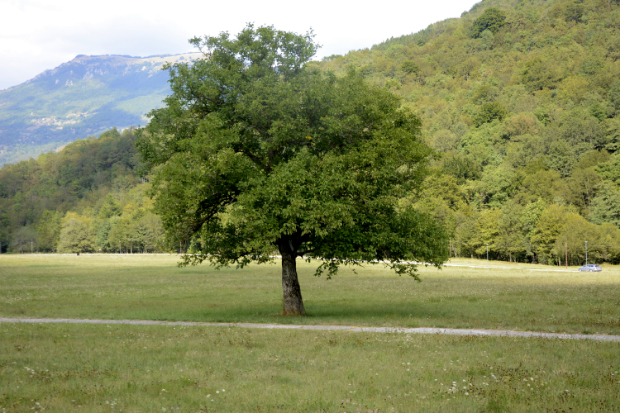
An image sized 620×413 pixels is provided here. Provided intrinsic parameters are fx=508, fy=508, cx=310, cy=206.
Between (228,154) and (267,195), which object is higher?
(228,154)

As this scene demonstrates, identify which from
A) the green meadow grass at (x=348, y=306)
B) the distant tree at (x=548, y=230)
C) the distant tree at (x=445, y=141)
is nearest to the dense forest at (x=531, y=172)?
the distant tree at (x=548, y=230)

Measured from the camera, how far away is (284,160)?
990 inches

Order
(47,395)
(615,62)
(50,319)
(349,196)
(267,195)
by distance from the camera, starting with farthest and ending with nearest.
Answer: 1. (615,62)
2. (50,319)
3. (349,196)
4. (267,195)
5. (47,395)

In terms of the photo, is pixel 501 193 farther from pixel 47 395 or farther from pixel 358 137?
pixel 47 395

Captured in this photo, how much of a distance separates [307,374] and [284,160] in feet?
46.9

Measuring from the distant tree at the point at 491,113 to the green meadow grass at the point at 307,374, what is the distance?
566ft

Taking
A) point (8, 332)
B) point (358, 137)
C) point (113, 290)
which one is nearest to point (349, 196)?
point (358, 137)

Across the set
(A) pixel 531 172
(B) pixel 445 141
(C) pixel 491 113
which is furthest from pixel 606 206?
(C) pixel 491 113

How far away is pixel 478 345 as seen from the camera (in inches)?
639

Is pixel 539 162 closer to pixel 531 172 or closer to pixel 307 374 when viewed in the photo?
pixel 531 172

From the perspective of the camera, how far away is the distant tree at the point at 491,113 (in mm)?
176625

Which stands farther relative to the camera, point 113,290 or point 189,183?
point 113,290

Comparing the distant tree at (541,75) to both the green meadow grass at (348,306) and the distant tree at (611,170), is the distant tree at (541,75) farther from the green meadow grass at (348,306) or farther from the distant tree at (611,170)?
the green meadow grass at (348,306)

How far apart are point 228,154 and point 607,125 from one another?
136 meters
